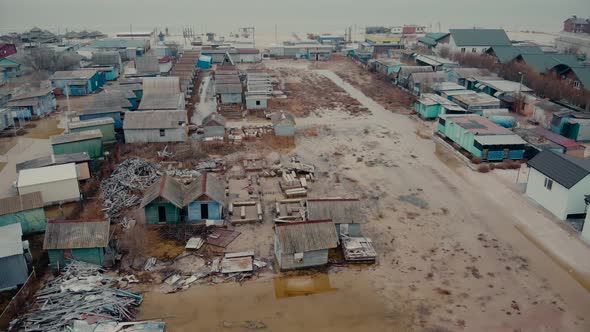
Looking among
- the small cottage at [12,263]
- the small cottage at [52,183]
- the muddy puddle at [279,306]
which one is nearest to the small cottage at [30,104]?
the small cottage at [52,183]

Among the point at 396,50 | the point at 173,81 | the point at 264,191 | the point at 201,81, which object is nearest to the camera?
the point at 264,191

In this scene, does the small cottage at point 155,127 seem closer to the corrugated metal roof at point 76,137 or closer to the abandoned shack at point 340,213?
the corrugated metal roof at point 76,137

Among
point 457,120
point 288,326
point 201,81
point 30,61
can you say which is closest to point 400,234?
point 288,326

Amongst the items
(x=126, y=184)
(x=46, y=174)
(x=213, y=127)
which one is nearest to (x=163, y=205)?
(x=126, y=184)

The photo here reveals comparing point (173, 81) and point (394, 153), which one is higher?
point (173, 81)

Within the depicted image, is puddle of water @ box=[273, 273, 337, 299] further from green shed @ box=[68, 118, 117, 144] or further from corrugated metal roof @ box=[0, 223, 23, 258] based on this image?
green shed @ box=[68, 118, 117, 144]

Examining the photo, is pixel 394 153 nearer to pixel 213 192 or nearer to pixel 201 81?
pixel 213 192

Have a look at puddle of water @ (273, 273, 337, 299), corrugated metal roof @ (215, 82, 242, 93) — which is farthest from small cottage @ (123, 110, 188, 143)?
puddle of water @ (273, 273, 337, 299)
